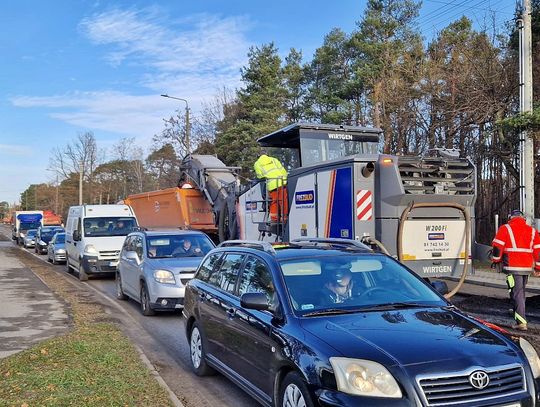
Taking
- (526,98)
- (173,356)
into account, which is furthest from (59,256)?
(526,98)

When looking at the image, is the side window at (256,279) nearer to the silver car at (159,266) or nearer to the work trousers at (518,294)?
the silver car at (159,266)

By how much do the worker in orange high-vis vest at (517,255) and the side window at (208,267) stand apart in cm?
480

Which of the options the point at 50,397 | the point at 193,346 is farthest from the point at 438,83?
the point at 50,397

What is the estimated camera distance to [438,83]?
2238cm

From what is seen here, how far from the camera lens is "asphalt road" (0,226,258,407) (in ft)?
19.0

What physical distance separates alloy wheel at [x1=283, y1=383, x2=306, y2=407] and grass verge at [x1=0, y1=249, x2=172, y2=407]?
1.54 meters

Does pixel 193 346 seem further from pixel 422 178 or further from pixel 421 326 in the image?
pixel 422 178

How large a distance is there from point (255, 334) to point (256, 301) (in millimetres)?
357

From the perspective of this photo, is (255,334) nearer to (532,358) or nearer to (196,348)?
(196,348)

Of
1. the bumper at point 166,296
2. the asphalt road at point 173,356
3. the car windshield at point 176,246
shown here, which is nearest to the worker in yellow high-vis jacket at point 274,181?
the car windshield at point 176,246

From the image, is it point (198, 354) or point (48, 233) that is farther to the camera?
point (48, 233)

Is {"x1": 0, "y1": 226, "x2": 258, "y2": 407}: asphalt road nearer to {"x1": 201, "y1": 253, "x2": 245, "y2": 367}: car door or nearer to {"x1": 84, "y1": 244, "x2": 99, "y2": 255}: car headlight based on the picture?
{"x1": 201, "y1": 253, "x2": 245, "y2": 367}: car door

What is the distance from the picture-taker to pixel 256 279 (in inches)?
212

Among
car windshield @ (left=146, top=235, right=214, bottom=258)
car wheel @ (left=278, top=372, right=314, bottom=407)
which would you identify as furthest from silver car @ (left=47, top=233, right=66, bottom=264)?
car wheel @ (left=278, top=372, right=314, bottom=407)
